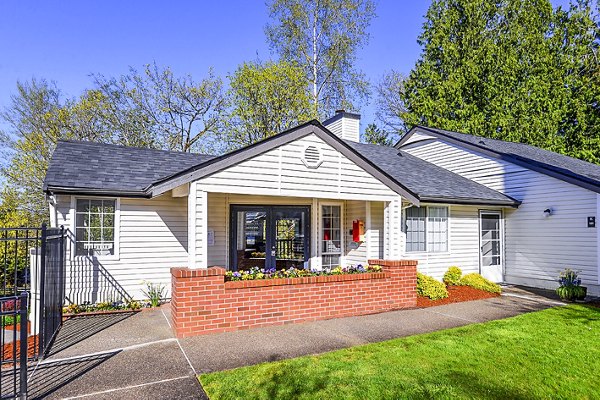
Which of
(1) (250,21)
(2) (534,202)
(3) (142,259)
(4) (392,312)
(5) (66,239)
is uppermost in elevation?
(1) (250,21)

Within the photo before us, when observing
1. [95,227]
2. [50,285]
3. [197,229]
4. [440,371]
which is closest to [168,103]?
[95,227]

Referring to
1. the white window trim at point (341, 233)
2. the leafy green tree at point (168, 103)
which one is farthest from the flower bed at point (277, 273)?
the leafy green tree at point (168, 103)

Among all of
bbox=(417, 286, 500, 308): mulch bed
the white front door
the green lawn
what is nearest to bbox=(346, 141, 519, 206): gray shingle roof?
the white front door

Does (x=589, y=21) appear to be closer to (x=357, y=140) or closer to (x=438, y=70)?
(x=438, y=70)

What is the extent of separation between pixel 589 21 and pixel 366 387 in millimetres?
31626

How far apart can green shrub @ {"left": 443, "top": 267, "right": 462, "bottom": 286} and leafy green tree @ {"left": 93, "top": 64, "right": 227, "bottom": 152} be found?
16954mm

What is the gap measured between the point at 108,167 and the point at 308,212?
509 centimetres

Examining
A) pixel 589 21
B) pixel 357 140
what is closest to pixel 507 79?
pixel 589 21

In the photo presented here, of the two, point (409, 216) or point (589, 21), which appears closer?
point (409, 216)

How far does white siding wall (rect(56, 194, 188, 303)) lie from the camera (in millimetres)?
7965

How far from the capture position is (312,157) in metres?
7.62

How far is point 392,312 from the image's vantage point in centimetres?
798

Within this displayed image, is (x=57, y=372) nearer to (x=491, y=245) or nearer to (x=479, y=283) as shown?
(x=479, y=283)

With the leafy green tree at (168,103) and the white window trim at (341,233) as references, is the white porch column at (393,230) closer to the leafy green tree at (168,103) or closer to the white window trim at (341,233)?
the white window trim at (341,233)
